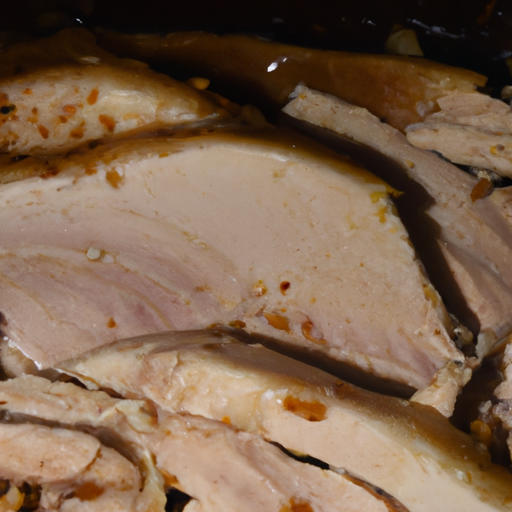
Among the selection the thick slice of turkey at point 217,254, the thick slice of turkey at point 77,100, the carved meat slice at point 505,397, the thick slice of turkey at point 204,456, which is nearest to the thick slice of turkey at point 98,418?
the thick slice of turkey at point 204,456

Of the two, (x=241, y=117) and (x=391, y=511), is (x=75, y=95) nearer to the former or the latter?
(x=241, y=117)

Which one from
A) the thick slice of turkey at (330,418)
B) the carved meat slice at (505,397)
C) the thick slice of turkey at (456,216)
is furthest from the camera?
the thick slice of turkey at (456,216)

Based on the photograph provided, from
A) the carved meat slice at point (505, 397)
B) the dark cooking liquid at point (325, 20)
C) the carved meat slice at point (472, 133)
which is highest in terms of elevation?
the dark cooking liquid at point (325, 20)

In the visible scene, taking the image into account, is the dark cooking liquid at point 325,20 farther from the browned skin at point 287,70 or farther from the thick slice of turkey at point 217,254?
the thick slice of turkey at point 217,254

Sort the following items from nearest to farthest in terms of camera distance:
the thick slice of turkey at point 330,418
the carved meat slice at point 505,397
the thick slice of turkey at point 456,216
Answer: the thick slice of turkey at point 330,418 < the carved meat slice at point 505,397 < the thick slice of turkey at point 456,216

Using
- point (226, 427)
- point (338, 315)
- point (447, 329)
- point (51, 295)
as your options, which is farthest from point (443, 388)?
point (51, 295)

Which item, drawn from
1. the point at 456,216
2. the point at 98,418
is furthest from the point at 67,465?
the point at 456,216

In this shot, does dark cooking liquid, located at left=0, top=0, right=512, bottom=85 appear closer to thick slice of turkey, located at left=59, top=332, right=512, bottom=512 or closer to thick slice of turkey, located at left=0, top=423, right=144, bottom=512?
thick slice of turkey, located at left=59, top=332, right=512, bottom=512
